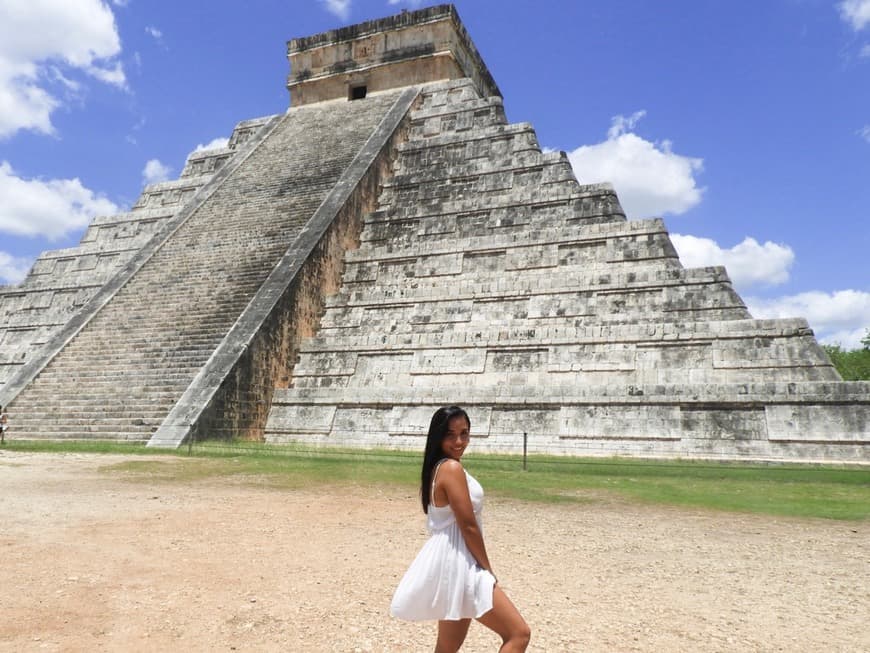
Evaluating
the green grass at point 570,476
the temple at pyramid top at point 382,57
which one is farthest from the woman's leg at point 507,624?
the temple at pyramid top at point 382,57

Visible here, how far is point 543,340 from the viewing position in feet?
42.7

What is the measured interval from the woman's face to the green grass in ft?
16.8

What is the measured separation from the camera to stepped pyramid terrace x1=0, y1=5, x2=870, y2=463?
11.4 m

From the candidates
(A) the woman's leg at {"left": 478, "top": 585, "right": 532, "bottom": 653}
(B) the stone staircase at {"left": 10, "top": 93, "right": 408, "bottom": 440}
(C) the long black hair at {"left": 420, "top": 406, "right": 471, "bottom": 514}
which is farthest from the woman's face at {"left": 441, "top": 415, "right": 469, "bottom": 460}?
(B) the stone staircase at {"left": 10, "top": 93, "right": 408, "bottom": 440}

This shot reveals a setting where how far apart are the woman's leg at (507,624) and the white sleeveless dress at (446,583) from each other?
56 mm

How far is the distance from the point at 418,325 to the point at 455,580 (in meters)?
11.7

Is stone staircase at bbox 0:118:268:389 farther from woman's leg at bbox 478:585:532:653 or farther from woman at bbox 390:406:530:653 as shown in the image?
woman's leg at bbox 478:585:532:653

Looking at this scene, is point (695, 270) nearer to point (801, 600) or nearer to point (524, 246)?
point (524, 246)

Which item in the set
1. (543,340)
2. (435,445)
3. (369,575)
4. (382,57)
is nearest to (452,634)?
(435,445)

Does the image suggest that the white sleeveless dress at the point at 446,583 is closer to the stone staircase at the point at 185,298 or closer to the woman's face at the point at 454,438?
the woman's face at the point at 454,438

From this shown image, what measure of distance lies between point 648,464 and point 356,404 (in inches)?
225

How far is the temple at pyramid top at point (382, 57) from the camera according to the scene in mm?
22406

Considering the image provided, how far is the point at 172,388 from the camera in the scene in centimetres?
1305

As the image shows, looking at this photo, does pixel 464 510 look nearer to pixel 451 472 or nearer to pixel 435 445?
pixel 451 472
